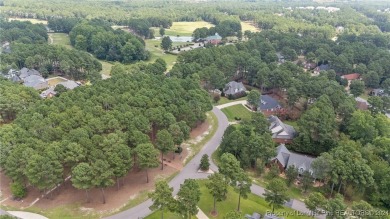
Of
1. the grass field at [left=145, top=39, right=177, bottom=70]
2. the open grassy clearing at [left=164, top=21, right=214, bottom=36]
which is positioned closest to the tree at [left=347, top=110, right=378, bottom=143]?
the grass field at [left=145, top=39, right=177, bottom=70]

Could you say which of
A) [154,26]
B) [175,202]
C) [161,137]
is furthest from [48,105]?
[154,26]

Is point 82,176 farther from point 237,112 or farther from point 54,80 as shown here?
point 54,80

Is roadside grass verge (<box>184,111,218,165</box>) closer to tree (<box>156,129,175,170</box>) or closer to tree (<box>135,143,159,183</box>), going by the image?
tree (<box>156,129,175,170</box>)

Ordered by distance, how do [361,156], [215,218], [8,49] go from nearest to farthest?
1. [215,218]
2. [361,156]
3. [8,49]

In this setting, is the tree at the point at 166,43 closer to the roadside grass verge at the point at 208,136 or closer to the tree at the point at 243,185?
the roadside grass verge at the point at 208,136

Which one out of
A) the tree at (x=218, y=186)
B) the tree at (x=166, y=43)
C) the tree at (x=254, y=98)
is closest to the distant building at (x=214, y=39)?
the tree at (x=166, y=43)

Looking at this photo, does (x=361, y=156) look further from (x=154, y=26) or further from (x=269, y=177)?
(x=154, y=26)

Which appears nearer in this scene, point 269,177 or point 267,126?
point 269,177
